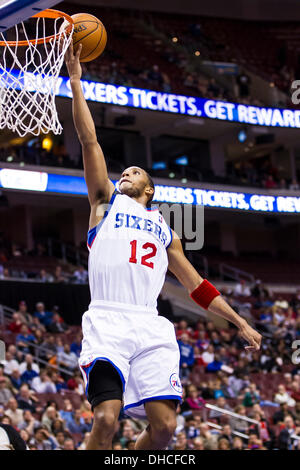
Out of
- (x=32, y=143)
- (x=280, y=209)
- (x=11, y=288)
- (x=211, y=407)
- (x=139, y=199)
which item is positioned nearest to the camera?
(x=139, y=199)

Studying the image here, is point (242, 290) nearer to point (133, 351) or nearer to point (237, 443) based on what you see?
point (237, 443)

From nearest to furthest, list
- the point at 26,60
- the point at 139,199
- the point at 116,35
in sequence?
the point at 139,199
the point at 26,60
the point at 116,35

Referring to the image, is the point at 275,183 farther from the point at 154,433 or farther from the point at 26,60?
the point at 154,433

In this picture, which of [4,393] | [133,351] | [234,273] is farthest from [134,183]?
[234,273]

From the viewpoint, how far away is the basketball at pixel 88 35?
533cm

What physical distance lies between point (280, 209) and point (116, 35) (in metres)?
8.58

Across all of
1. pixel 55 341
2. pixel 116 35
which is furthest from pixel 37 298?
pixel 116 35

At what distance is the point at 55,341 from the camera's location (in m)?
13.9

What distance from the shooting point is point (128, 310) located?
14.2 ft

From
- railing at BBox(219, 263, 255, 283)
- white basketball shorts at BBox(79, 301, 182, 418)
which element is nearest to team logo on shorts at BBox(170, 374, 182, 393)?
white basketball shorts at BBox(79, 301, 182, 418)

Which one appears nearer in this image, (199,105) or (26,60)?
(26,60)

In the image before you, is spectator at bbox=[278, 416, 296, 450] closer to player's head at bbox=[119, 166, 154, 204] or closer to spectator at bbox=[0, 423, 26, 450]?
spectator at bbox=[0, 423, 26, 450]

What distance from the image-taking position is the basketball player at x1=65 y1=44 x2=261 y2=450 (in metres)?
4.13

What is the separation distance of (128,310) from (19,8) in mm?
2063
